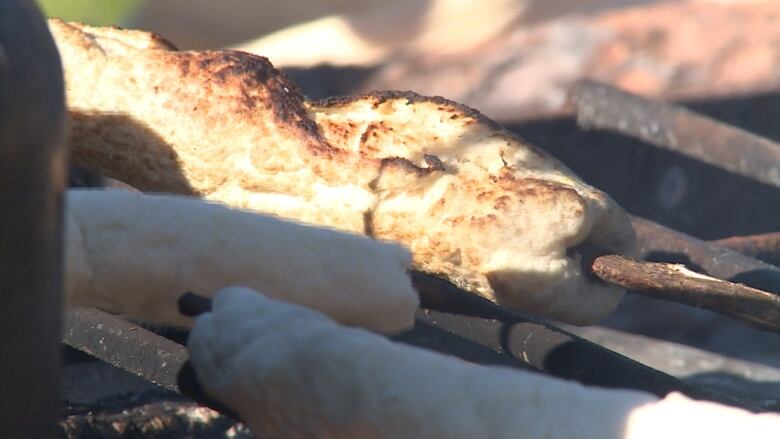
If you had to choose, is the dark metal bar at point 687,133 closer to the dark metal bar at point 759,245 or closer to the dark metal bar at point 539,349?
the dark metal bar at point 759,245

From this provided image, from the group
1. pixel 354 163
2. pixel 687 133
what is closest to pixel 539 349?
pixel 354 163

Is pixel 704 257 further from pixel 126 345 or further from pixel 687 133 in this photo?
pixel 126 345

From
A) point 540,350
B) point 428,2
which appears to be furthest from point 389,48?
point 540,350

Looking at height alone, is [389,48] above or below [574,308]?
above

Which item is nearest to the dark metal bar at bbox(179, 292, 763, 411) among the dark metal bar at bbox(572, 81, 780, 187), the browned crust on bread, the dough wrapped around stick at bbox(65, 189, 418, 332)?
the dough wrapped around stick at bbox(65, 189, 418, 332)

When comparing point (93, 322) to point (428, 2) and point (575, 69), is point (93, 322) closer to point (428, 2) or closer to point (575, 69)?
point (575, 69)

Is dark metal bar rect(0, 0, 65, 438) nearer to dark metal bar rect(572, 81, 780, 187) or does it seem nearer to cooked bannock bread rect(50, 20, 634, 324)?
cooked bannock bread rect(50, 20, 634, 324)
